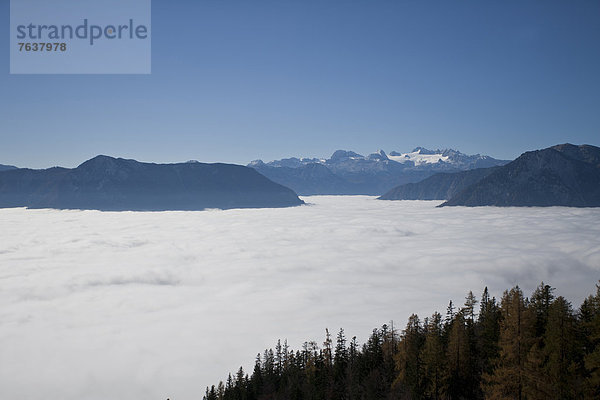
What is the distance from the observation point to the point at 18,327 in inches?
Answer: 7338

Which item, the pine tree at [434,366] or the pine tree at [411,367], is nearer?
the pine tree at [434,366]

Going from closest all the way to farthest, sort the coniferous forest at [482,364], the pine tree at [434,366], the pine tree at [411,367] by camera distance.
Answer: the coniferous forest at [482,364] → the pine tree at [434,366] → the pine tree at [411,367]

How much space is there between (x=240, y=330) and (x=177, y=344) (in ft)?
97.5

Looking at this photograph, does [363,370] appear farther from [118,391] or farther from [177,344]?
[177,344]

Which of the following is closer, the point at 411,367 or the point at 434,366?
the point at 434,366

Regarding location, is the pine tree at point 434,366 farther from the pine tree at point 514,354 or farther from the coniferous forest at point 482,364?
the pine tree at point 514,354

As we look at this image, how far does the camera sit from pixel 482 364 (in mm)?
57562

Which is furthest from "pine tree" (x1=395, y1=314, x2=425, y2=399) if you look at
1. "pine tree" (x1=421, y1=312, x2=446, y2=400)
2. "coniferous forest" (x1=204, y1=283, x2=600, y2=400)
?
"pine tree" (x1=421, y1=312, x2=446, y2=400)

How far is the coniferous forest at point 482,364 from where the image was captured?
131 feet

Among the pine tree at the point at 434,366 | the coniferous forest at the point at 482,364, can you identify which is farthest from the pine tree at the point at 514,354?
the pine tree at the point at 434,366

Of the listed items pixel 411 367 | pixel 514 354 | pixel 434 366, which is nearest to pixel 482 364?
pixel 434 366

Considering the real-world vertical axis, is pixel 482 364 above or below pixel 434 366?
below

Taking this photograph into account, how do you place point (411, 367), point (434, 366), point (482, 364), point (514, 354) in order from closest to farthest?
point (514, 354) < point (434, 366) < point (482, 364) < point (411, 367)

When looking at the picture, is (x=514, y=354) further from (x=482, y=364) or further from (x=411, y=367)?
(x=411, y=367)
